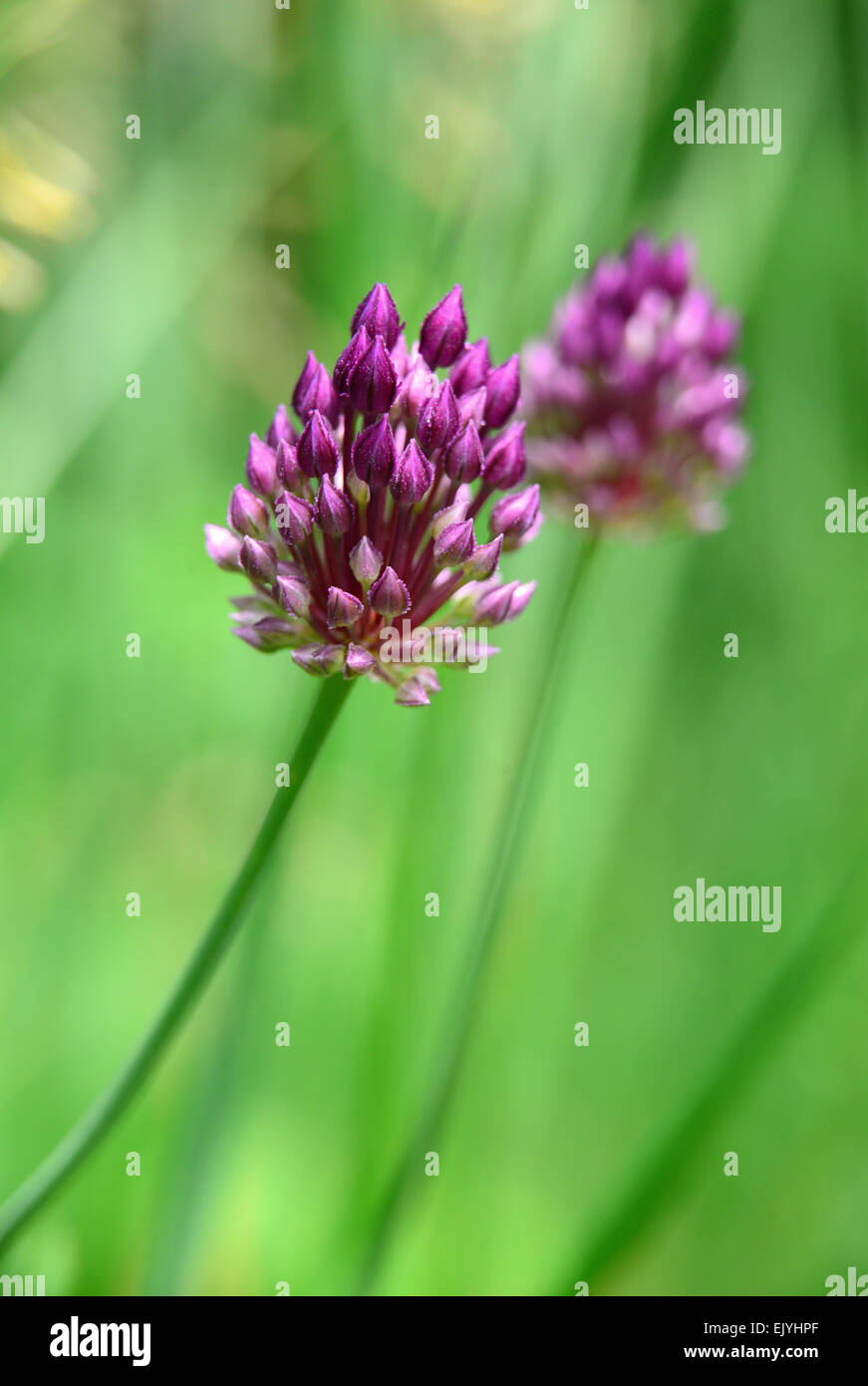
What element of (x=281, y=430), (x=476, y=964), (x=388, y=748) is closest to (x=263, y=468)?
(x=281, y=430)

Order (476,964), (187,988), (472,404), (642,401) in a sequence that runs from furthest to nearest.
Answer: (642,401) → (476,964) → (472,404) → (187,988)

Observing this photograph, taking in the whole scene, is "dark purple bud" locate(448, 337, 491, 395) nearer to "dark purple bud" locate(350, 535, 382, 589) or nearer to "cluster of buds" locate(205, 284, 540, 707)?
"cluster of buds" locate(205, 284, 540, 707)

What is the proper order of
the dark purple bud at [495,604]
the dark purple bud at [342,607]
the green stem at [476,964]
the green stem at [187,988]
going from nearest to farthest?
the green stem at [187,988]
the dark purple bud at [342,607]
the dark purple bud at [495,604]
the green stem at [476,964]

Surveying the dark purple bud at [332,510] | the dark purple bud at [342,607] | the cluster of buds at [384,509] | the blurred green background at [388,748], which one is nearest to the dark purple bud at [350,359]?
the cluster of buds at [384,509]

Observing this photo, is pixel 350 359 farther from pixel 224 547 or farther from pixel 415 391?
pixel 224 547

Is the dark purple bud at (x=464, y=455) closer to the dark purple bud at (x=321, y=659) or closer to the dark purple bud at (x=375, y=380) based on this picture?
the dark purple bud at (x=375, y=380)
